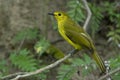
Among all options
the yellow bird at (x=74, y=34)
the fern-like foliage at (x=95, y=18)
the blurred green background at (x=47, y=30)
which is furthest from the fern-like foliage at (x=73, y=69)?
the fern-like foliage at (x=95, y=18)

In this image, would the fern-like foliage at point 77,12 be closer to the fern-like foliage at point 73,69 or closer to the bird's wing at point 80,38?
the bird's wing at point 80,38

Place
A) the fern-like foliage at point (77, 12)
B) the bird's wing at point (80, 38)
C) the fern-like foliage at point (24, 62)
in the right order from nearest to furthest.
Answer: the bird's wing at point (80, 38) → the fern-like foliage at point (24, 62) → the fern-like foliage at point (77, 12)

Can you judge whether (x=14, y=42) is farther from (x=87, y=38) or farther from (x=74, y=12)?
(x=87, y=38)

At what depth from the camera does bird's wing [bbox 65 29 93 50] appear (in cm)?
529

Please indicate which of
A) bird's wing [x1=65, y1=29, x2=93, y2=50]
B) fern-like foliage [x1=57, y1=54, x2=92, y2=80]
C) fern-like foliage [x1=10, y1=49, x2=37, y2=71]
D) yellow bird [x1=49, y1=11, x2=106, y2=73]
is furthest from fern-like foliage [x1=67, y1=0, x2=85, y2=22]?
fern-like foliage [x1=57, y1=54, x2=92, y2=80]

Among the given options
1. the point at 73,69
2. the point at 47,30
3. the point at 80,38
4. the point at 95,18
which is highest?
the point at 80,38

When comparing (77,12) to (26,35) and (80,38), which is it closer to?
(26,35)

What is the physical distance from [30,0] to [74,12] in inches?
45.9

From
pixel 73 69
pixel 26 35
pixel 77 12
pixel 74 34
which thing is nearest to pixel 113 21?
pixel 77 12

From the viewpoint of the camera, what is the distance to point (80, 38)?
5.37 meters

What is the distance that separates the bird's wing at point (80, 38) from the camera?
5.29 m

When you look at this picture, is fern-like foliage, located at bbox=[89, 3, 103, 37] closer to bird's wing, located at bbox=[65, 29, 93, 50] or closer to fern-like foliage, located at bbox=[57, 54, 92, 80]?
bird's wing, located at bbox=[65, 29, 93, 50]

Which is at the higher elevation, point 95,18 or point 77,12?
point 77,12

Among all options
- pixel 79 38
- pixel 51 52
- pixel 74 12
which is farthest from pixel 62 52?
pixel 79 38
